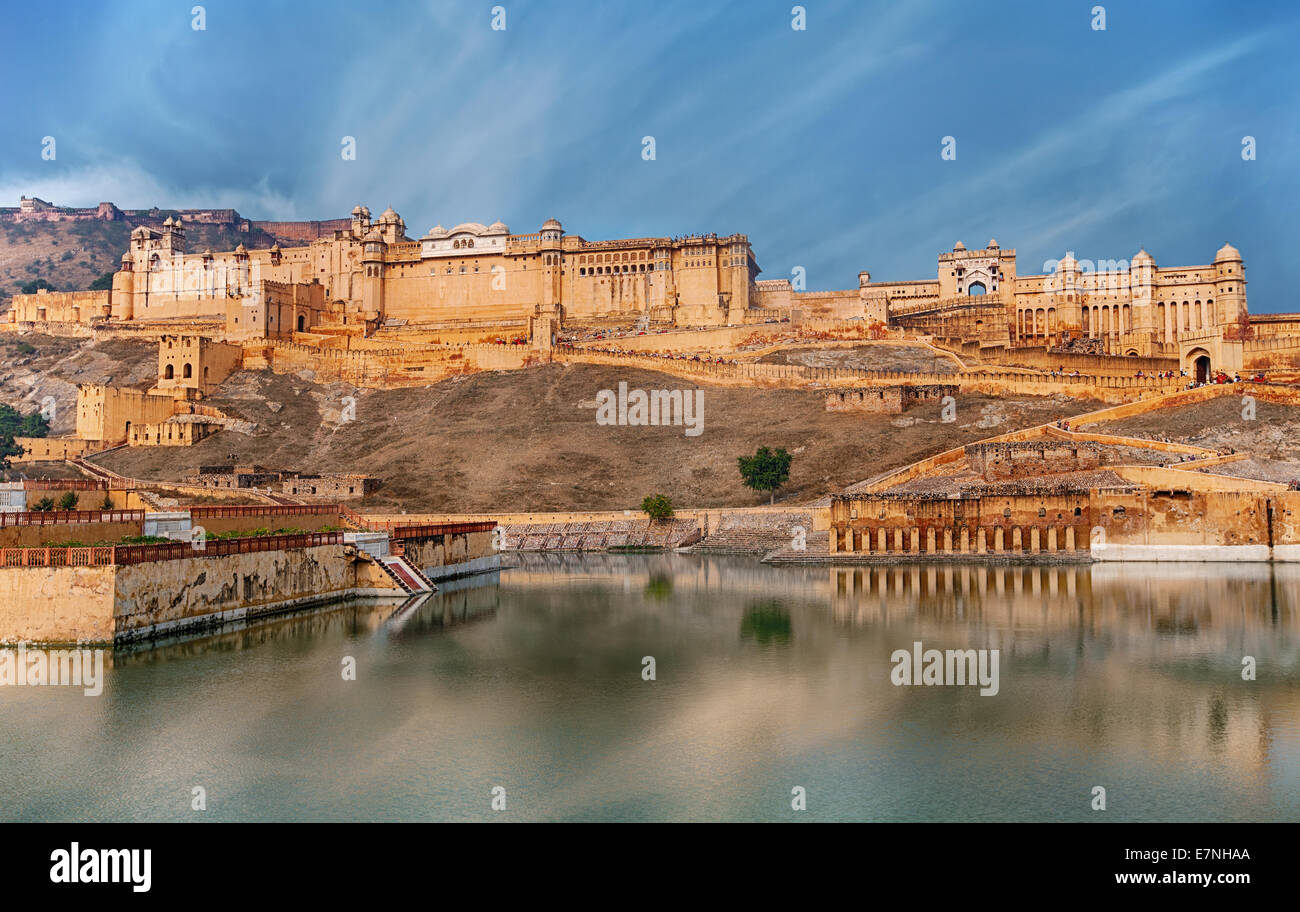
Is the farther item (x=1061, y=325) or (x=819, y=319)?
(x=819, y=319)

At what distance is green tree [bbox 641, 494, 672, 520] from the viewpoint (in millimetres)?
54062

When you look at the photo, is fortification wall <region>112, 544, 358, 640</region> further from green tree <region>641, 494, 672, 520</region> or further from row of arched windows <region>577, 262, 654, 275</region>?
row of arched windows <region>577, 262, 654, 275</region>

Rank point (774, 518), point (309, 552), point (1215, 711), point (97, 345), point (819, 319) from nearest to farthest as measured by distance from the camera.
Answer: point (1215, 711) → point (309, 552) → point (774, 518) → point (819, 319) → point (97, 345)

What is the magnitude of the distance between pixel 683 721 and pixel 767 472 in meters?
39.1

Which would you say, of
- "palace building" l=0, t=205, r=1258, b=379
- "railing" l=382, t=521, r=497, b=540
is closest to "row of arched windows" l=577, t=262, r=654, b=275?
"palace building" l=0, t=205, r=1258, b=379

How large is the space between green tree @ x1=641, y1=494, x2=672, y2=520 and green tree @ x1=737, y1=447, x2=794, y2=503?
4.85 m

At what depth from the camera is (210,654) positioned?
78.1 ft

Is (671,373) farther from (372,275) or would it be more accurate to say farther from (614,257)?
(372,275)

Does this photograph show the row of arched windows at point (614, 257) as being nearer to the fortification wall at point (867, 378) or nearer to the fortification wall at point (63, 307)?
the fortification wall at point (867, 378)

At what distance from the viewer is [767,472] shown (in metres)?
56.2

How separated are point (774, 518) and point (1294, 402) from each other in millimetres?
29464

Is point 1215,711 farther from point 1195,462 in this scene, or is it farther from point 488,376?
point 488,376

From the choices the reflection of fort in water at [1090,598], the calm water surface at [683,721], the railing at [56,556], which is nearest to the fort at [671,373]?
the railing at [56,556]
